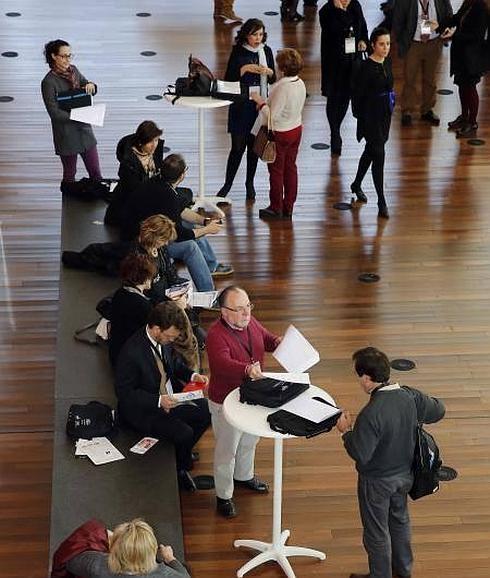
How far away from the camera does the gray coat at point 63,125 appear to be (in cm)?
903

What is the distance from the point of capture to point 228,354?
5.94 meters

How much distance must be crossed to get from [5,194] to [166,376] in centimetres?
431

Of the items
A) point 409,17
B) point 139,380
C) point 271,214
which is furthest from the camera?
point 409,17

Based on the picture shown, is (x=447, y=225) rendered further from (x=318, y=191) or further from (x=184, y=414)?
(x=184, y=414)

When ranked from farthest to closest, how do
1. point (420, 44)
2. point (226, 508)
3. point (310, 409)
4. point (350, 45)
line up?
point (420, 44) → point (350, 45) → point (226, 508) → point (310, 409)

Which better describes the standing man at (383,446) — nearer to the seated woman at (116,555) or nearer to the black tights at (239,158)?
the seated woman at (116,555)

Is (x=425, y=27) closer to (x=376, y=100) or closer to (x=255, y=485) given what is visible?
(x=376, y=100)

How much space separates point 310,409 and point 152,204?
101 inches

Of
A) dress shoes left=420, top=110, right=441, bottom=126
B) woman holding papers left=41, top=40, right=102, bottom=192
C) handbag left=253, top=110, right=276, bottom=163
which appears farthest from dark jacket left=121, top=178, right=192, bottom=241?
dress shoes left=420, top=110, right=441, bottom=126

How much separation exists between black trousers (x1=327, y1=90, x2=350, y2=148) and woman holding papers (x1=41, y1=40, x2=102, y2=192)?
2.42 meters

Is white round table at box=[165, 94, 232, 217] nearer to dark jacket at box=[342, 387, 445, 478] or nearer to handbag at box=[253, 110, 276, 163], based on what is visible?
handbag at box=[253, 110, 276, 163]

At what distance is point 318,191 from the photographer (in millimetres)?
10234

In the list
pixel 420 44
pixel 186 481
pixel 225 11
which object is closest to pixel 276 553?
pixel 186 481

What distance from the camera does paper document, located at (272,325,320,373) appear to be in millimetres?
5902
